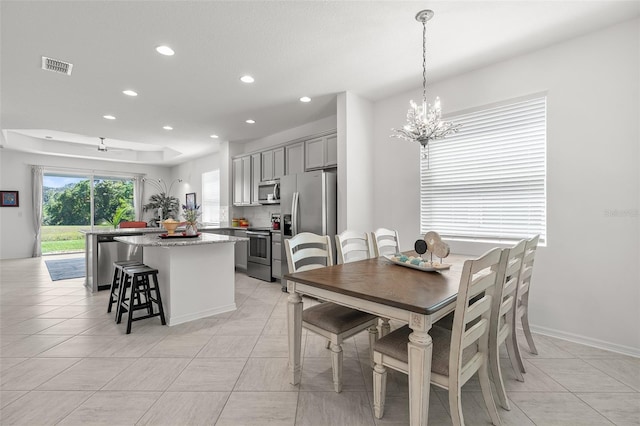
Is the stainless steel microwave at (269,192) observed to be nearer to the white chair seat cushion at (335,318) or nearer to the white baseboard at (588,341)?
the white chair seat cushion at (335,318)

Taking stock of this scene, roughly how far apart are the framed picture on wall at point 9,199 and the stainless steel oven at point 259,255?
658 centimetres

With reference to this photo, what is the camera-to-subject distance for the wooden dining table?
1.30 m

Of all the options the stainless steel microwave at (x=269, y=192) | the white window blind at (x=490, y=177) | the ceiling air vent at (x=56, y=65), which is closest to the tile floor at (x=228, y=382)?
the white window blind at (x=490, y=177)

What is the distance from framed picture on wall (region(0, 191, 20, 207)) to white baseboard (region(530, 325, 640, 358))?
10.9 metres

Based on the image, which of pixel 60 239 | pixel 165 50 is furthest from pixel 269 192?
pixel 60 239

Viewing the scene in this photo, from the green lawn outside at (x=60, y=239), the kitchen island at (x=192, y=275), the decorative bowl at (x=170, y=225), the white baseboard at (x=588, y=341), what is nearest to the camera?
the white baseboard at (x=588, y=341)

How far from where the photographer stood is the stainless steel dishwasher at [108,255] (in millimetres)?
4488

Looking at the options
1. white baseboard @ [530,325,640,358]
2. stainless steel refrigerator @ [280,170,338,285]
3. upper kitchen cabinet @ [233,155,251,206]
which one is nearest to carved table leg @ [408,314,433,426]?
white baseboard @ [530,325,640,358]

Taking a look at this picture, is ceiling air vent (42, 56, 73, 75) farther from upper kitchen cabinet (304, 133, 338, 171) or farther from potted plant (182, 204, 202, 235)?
upper kitchen cabinet (304, 133, 338, 171)

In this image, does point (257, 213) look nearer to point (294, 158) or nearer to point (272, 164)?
point (272, 164)

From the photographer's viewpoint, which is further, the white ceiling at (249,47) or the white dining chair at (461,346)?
the white ceiling at (249,47)

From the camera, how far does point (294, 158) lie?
4.96 metres

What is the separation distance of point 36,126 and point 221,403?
20.9 ft

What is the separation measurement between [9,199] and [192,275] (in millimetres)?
7513
